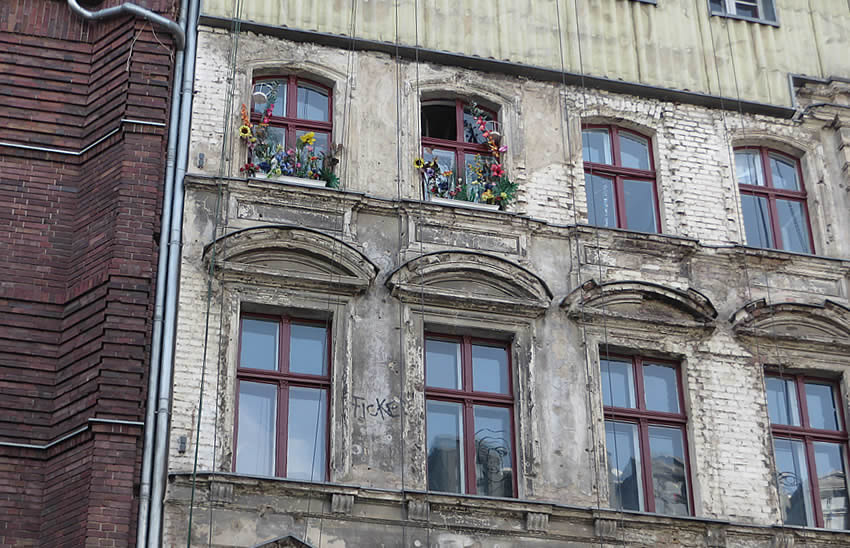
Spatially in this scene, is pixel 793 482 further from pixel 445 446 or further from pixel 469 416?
pixel 445 446

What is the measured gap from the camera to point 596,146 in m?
21.1

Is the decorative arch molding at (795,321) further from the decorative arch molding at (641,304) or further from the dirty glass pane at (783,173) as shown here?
the dirty glass pane at (783,173)

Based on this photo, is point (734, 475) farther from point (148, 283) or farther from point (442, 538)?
point (148, 283)

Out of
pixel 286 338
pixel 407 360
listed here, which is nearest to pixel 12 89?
pixel 286 338

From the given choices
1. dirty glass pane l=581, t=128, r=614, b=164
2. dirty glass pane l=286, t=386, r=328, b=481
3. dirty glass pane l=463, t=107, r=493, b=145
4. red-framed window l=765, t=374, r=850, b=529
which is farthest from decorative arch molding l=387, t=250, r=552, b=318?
red-framed window l=765, t=374, r=850, b=529

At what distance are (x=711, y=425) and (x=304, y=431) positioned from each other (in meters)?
5.08

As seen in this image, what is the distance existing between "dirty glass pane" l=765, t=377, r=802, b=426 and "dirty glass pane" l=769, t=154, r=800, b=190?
10.7ft

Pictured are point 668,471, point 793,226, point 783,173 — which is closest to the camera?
point 668,471

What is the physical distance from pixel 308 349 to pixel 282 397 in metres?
0.76

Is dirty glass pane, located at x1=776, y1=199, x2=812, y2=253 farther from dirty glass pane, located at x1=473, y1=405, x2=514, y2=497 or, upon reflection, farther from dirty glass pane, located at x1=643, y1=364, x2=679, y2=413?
dirty glass pane, located at x1=473, y1=405, x2=514, y2=497

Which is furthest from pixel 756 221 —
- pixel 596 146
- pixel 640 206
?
pixel 596 146

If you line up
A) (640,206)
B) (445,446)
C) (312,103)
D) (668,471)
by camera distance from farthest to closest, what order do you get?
(640,206) → (312,103) → (668,471) → (445,446)

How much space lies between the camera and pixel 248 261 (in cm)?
1838

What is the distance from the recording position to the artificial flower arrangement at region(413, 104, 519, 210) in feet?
65.4
